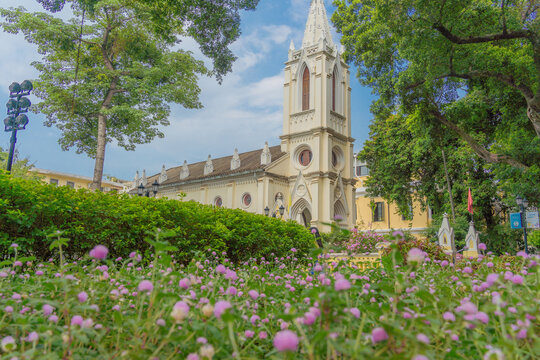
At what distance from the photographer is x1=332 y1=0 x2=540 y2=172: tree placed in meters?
12.9

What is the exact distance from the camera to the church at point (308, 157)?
32250mm

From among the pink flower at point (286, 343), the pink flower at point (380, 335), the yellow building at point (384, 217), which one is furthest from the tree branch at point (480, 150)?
the yellow building at point (384, 217)

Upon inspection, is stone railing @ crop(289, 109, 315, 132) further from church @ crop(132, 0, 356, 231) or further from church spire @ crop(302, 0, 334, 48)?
church spire @ crop(302, 0, 334, 48)

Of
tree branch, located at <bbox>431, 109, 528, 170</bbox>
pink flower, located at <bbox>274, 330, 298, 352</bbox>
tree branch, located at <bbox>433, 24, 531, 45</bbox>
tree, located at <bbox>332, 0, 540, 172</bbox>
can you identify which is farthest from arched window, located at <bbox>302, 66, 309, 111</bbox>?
pink flower, located at <bbox>274, 330, 298, 352</bbox>

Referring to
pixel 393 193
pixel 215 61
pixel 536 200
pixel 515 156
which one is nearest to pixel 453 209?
pixel 393 193

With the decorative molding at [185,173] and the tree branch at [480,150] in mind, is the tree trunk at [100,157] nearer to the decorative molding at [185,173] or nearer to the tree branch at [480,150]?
the decorative molding at [185,173]

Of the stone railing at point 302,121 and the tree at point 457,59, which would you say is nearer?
the tree at point 457,59

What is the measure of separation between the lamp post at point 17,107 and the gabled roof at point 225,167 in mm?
20230

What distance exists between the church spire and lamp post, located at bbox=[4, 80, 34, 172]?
87.2 feet

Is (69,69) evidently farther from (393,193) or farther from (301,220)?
(393,193)

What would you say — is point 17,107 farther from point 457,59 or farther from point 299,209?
point 299,209

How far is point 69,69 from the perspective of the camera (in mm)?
27516

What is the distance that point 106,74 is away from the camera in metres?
25.8

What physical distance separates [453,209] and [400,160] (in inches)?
203
